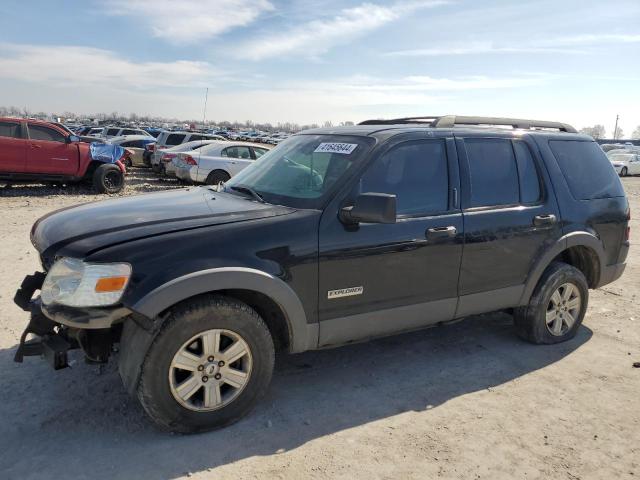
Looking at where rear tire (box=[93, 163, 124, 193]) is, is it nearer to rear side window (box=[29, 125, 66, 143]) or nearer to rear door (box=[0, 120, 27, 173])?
rear side window (box=[29, 125, 66, 143])

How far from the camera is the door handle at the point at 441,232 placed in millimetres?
3851

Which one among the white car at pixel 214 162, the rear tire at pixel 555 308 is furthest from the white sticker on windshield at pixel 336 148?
the white car at pixel 214 162

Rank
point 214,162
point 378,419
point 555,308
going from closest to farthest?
point 378,419
point 555,308
point 214,162

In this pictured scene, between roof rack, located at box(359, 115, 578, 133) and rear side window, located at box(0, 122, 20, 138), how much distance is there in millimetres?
11047

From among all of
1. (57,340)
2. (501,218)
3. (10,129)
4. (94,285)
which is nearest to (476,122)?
(501,218)

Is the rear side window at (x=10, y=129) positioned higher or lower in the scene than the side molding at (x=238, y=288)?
higher

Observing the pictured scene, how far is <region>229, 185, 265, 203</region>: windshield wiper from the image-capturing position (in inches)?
151

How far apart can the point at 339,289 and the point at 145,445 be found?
1495 mm

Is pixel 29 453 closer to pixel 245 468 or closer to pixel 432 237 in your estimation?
pixel 245 468

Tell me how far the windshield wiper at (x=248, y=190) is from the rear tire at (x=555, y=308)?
251 cm

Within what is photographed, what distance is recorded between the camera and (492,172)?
4305mm

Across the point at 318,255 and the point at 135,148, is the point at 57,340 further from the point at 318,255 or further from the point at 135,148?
the point at 135,148

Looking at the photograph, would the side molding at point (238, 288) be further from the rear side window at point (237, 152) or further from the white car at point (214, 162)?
the rear side window at point (237, 152)

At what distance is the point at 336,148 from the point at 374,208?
2.73 feet
